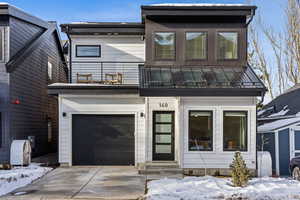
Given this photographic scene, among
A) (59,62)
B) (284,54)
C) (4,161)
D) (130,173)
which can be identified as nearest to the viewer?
(130,173)

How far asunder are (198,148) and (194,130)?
0.65 metres

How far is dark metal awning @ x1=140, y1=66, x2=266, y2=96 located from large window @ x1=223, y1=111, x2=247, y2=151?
1.01m

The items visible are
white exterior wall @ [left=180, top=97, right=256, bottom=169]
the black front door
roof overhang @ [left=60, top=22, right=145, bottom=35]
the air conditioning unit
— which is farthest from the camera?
roof overhang @ [left=60, top=22, right=145, bottom=35]

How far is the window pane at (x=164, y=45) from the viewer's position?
13.8 m

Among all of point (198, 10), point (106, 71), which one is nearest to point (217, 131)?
point (198, 10)

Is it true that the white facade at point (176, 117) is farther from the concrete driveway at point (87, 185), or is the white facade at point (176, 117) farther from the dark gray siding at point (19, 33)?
the dark gray siding at point (19, 33)

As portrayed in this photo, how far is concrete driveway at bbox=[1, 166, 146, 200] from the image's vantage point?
8.28m

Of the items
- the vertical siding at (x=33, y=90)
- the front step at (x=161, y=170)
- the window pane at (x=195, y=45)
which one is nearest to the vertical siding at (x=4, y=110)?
the vertical siding at (x=33, y=90)

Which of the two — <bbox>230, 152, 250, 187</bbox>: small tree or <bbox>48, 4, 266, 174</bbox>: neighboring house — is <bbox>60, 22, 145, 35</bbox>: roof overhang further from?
<bbox>230, 152, 250, 187</bbox>: small tree

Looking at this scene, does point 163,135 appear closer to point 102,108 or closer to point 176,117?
point 176,117

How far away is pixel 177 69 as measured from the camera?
13.4 m

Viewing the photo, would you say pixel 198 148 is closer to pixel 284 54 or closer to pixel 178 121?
pixel 178 121

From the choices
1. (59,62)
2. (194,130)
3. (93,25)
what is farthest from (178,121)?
A: (59,62)

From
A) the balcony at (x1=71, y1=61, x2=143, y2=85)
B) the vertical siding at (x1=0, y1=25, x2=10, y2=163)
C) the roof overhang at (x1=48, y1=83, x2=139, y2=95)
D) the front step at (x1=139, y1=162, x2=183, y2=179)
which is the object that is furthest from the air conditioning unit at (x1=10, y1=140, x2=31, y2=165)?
the front step at (x1=139, y1=162, x2=183, y2=179)
